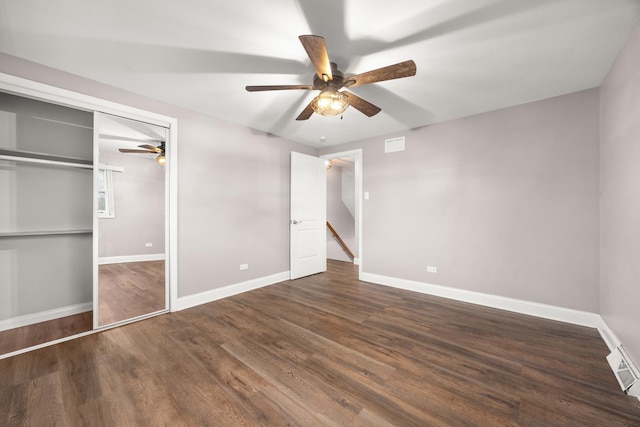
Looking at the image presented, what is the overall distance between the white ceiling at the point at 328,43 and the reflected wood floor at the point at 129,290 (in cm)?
203

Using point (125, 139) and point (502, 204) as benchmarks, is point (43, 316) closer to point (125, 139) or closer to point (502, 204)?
point (125, 139)

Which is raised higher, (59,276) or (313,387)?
(59,276)

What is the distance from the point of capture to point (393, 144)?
386cm

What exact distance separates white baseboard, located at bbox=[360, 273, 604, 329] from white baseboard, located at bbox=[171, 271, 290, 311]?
1.82m

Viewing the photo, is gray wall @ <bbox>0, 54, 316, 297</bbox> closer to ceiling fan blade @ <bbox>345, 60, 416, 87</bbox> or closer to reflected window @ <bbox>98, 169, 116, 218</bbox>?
reflected window @ <bbox>98, 169, 116, 218</bbox>

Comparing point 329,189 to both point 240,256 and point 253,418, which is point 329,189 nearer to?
Answer: point 240,256

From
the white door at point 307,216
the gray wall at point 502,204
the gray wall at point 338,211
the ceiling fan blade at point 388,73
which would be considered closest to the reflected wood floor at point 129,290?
the white door at point 307,216

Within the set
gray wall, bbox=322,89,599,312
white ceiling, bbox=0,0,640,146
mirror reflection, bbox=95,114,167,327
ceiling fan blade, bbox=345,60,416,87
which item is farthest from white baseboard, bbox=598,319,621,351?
mirror reflection, bbox=95,114,167,327

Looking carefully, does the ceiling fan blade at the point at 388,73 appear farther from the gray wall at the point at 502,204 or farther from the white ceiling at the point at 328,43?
the gray wall at the point at 502,204

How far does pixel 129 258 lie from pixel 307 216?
266 centimetres

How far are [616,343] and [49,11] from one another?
4.89 metres

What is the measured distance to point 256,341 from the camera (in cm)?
216

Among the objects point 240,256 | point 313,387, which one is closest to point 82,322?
point 240,256

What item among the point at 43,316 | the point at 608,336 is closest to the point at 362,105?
the point at 608,336
